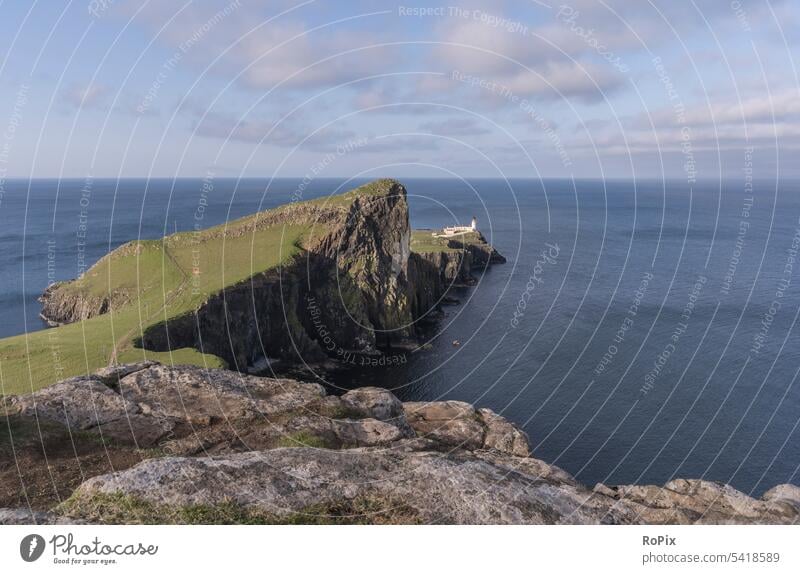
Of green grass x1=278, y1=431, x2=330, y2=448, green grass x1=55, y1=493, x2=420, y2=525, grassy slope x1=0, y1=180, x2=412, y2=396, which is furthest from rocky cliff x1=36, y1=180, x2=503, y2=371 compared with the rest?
green grass x1=55, y1=493, x2=420, y2=525

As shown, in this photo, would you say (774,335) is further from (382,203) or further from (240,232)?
(240,232)

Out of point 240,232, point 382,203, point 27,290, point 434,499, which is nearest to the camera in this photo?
point 434,499

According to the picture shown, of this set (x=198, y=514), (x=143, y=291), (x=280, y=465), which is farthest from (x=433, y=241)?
(x=198, y=514)

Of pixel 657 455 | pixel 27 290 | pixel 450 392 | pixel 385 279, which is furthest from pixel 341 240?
pixel 27 290

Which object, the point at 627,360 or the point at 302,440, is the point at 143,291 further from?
the point at 627,360

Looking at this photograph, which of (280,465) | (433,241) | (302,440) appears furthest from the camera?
(433,241)

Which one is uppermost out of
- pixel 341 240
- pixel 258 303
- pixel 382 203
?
pixel 382 203
